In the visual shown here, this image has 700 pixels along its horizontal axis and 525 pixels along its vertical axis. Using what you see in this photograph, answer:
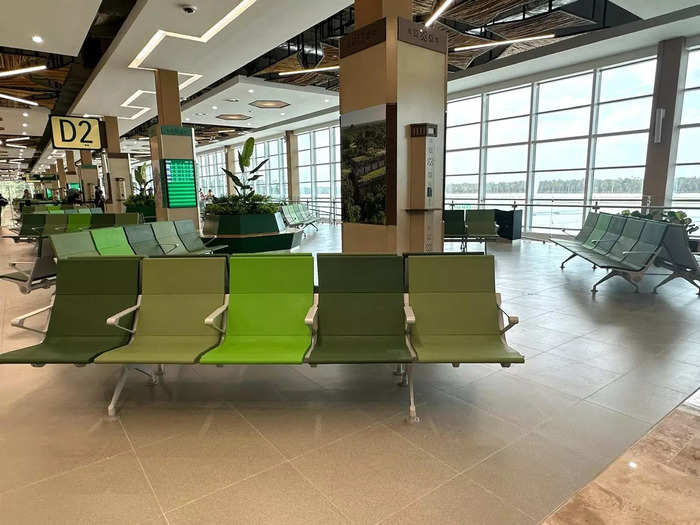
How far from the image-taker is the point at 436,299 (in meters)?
3.16

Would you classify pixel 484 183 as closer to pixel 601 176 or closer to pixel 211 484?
pixel 601 176

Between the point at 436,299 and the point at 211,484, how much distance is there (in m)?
1.85

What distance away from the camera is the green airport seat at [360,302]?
122 inches

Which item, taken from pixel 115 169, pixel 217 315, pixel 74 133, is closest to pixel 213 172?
pixel 115 169

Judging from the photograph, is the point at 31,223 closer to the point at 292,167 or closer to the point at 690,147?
the point at 292,167

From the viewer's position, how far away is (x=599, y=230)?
7508 mm

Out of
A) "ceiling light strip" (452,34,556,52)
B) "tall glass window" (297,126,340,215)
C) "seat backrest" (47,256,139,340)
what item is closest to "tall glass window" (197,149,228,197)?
"tall glass window" (297,126,340,215)

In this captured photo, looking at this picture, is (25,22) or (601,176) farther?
(601,176)

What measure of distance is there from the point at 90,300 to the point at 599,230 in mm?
7617

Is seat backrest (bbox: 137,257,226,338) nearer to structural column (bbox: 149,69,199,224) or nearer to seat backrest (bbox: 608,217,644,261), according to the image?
seat backrest (bbox: 608,217,644,261)

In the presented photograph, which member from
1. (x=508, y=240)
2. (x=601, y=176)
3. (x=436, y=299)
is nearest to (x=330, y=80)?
(x=508, y=240)

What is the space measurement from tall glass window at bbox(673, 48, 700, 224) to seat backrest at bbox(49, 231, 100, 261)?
427 inches

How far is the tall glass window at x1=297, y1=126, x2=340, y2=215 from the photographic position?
65.1 feet

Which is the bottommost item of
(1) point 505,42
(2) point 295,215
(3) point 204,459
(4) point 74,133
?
(3) point 204,459
